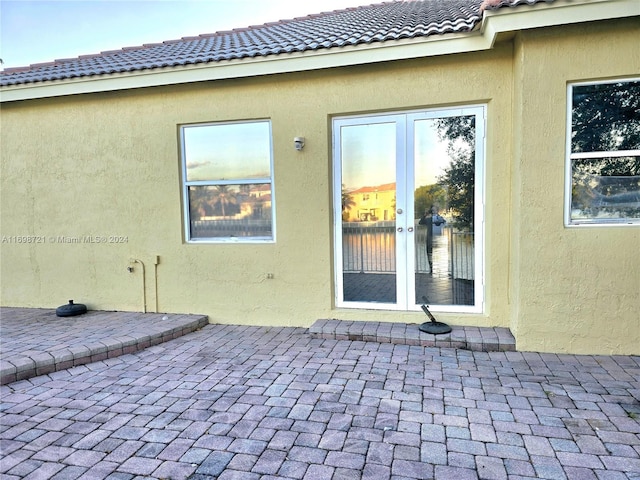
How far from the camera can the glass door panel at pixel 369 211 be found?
4.68m

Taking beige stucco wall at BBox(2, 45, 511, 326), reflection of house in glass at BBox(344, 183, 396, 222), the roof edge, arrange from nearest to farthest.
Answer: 1. the roof edge
2. beige stucco wall at BBox(2, 45, 511, 326)
3. reflection of house in glass at BBox(344, 183, 396, 222)

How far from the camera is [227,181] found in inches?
206

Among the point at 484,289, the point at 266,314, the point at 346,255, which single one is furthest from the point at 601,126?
the point at 266,314

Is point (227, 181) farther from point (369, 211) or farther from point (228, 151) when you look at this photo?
point (369, 211)

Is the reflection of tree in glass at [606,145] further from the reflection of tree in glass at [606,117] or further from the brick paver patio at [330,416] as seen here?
the brick paver patio at [330,416]

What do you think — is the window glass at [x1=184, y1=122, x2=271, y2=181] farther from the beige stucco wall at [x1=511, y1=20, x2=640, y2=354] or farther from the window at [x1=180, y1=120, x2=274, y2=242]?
the beige stucco wall at [x1=511, y1=20, x2=640, y2=354]

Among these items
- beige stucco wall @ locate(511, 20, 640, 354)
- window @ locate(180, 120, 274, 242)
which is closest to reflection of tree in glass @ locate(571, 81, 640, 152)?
beige stucco wall @ locate(511, 20, 640, 354)

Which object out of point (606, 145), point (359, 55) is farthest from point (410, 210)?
point (606, 145)

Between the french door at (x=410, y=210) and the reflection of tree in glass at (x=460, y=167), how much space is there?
1 cm

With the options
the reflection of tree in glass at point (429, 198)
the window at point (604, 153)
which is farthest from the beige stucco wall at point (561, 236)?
the reflection of tree in glass at point (429, 198)

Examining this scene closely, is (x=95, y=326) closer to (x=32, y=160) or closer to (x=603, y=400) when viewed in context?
(x=32, y=160)

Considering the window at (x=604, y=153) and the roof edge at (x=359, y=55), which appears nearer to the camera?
the roof edge at (x=359, y=55)

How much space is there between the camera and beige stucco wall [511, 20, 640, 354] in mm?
3668

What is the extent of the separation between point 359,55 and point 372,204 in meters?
1.71
